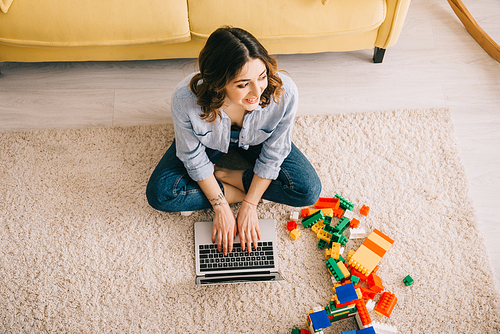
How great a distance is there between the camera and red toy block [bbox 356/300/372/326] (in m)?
1.32

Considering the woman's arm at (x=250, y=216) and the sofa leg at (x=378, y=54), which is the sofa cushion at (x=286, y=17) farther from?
the woman's arm at (x=250, y=216)

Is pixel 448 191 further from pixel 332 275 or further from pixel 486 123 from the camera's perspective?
pixel 332 275

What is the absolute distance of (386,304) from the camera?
138 cm

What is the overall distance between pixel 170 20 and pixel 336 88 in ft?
2.77

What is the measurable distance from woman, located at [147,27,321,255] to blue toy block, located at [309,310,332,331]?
13.0 inches

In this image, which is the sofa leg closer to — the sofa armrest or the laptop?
the sofa armrest

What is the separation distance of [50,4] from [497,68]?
6.78 feet

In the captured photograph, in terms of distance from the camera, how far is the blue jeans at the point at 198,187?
138cm

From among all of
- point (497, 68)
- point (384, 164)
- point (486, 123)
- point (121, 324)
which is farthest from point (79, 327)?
point (497, 68)

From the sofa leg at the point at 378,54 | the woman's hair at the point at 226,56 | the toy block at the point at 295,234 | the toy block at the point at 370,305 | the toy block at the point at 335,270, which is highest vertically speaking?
the woman's hair at the point at 226,56

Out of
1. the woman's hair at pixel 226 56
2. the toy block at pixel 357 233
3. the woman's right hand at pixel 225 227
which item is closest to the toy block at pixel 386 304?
the toy block at pixel 357 233

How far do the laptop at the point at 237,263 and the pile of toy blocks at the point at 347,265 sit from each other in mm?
144

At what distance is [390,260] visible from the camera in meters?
1.48

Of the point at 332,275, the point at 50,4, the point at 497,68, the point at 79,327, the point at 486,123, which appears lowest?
the point at 79,327
